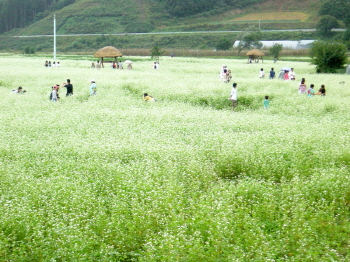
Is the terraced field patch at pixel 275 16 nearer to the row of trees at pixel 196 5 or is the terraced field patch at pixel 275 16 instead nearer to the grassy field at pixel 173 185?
the row of trees at pixel 196 5

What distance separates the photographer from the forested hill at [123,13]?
118 meters

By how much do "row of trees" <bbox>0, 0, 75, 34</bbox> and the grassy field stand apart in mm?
138285

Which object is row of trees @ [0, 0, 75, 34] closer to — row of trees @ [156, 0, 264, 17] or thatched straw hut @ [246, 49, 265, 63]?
row of trees @ [156, 0, 264, 17]

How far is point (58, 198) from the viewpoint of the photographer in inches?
324

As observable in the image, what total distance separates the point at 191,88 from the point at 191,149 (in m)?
13.9

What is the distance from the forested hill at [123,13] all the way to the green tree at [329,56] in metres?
77.6

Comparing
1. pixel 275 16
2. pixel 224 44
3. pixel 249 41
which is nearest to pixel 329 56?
pixel 249 41

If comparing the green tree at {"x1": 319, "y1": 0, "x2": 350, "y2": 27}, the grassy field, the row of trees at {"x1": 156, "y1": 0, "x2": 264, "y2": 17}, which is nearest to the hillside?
the row of trees at {"x1": 156, "y1": 0, "x2": 264, "y2": 17}

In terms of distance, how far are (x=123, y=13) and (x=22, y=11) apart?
45316 mm

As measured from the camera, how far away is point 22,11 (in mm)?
143875

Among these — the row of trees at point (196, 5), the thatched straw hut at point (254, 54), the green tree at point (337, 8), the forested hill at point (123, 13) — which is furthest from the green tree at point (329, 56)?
the row of trees at point (196, 5)

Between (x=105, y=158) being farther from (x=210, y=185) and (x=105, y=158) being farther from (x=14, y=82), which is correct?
(x=14, y=82)

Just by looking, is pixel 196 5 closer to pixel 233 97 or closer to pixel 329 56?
pixel 329 56

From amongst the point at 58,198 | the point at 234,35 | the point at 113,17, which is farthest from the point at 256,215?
the point at 113,17
